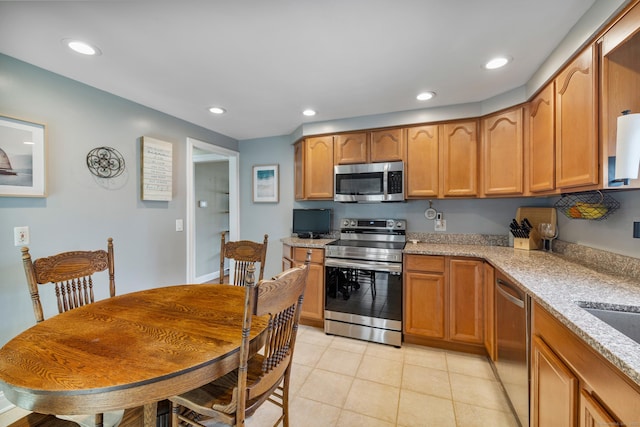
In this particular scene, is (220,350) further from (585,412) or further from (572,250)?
(572,250)

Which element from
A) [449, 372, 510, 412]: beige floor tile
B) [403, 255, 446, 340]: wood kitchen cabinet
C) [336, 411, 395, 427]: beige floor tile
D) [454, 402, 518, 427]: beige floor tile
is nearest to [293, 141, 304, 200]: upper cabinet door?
[403, 255, 446, 340]: wood kitchen cabinet

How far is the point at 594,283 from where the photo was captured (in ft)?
4.29

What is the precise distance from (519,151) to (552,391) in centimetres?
189

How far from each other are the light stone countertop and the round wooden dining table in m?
1.18

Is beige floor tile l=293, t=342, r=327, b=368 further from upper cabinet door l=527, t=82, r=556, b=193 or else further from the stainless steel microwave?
upper cabinet door l=527, t=82, r=556, b=193

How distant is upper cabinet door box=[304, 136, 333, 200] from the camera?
3.05 meters

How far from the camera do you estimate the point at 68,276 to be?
152 centimetres

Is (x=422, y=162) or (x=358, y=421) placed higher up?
(x=422, y=162)

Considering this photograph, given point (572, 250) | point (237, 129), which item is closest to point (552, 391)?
point (572, 250)

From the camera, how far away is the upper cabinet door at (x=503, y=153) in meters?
2.25

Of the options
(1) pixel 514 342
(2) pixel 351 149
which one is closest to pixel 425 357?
(1) pixel 514 342

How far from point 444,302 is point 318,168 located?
195cm

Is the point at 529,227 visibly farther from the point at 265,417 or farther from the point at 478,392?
the point at 265,417

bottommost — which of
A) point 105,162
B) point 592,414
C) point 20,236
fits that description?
point 592,414
